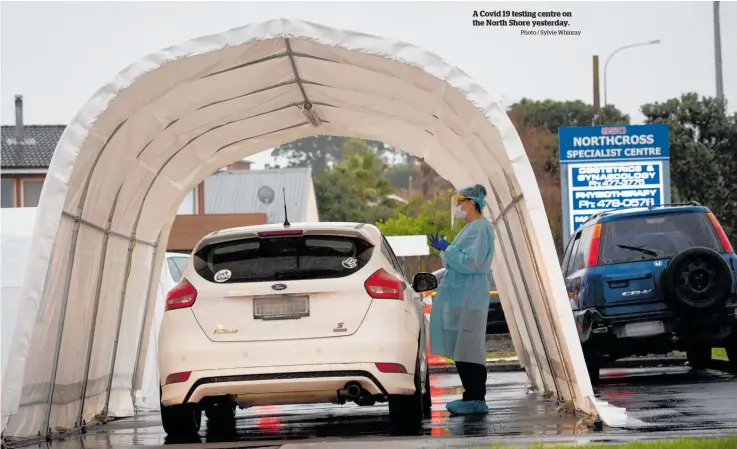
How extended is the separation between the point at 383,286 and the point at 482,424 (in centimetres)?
181

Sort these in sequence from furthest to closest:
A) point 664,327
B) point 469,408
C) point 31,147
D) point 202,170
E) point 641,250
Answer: point 31,147 < point 202,170 < point 641,250 < point 664,327 < point 469,408

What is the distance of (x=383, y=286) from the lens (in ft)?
31.1

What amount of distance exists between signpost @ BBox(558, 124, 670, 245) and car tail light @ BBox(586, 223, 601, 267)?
12.3m

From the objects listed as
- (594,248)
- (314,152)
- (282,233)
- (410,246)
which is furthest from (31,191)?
(314,152)

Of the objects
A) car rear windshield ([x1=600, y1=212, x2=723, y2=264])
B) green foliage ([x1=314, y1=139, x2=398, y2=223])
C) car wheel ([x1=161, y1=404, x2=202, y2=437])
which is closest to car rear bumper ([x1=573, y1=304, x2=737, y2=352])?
car rear windshield ([x1=600, y1=212, x2=723, y2=264])

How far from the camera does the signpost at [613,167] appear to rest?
87.8 feet

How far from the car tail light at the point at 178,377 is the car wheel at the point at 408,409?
60.9 inches

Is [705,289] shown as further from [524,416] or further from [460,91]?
[460,91]

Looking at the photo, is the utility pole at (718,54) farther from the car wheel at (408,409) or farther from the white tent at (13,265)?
the car wheel at (408,409)

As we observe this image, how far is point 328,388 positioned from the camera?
368 inches

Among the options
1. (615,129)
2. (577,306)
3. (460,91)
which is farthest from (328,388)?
(615,129)

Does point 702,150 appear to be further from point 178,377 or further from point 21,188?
point 178,377

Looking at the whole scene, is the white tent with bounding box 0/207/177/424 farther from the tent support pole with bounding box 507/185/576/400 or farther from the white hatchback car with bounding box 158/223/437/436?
the tent support pole with bounding box 507/185/576/400

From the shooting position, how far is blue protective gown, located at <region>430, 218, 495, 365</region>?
37.5ft
